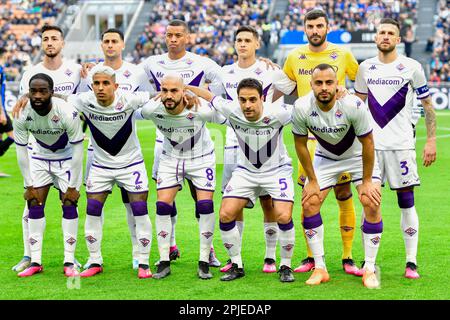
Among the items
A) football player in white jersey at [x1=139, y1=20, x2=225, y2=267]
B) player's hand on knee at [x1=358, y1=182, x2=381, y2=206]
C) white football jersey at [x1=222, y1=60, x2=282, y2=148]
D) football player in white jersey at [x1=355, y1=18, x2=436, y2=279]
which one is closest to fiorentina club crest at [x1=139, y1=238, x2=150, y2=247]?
football player in white jersey at [x1=139, y1=20, x2=225, y2=267]

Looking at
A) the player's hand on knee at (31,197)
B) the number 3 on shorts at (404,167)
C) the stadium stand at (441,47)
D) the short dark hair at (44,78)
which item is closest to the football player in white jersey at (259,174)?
the number 3 on shorts at (404,167)

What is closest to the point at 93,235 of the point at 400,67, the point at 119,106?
the point at 119,106

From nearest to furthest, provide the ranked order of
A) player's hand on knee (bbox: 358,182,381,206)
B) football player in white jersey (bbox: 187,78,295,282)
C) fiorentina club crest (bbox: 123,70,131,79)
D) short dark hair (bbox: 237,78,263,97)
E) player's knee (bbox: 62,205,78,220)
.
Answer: player's hand on knee (bbox: 358,182,381,206), short dark hair (bbox: 237,78,263,97), football player in white jersey (bbox: 187,78,295,282), player's knee (bbox: 62,205,78,220), fiorentina club crest (bbox: 123,70,131,79)

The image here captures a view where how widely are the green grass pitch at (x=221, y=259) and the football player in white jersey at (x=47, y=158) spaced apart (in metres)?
0.40

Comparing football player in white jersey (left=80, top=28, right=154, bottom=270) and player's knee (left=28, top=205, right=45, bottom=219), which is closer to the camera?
player's knee (left=28, top=205, right=45, bottom=219)

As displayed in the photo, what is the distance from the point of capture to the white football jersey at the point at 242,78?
Result: 9.20 m

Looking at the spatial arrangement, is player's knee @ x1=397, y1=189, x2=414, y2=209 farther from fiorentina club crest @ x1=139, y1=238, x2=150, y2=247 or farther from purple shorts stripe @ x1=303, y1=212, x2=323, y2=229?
fiorentina club crest @ x1=139, y1=238, x2=150, y2=247

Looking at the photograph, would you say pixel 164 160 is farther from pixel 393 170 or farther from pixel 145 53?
pixel 145 53

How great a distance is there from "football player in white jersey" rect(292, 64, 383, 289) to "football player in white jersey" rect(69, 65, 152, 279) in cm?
166

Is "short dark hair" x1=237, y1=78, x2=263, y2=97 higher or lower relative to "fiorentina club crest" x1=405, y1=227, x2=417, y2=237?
higher

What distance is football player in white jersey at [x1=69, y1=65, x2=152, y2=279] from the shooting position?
8359 mm

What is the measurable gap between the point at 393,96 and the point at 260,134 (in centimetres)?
142

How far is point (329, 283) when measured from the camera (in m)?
7.98

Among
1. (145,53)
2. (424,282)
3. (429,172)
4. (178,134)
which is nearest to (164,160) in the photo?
(178,134)
